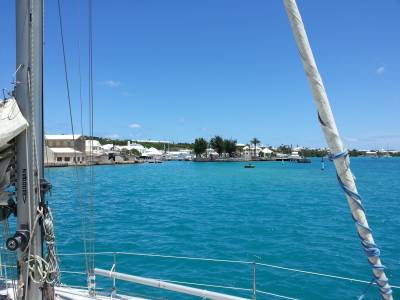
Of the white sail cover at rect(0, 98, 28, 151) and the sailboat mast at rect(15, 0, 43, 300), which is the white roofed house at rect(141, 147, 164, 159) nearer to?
the sailboat mast at rect(15, 0, 43, 300)

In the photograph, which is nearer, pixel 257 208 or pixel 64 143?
pixel 257 208

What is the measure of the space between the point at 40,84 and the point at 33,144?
660mm

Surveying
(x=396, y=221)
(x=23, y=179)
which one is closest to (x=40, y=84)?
(x=23, y=179)

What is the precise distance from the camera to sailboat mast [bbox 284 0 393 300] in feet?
7.03

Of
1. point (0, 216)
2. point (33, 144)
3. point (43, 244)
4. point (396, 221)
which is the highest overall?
point (33, 144)

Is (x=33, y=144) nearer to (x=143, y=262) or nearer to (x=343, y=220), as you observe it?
(x=143, y=262)

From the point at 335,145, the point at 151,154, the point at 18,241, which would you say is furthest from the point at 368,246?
the point at 151,154

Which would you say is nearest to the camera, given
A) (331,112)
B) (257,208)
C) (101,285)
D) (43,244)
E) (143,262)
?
(331,112)

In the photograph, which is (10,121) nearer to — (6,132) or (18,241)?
(6,132)

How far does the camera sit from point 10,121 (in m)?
3.28

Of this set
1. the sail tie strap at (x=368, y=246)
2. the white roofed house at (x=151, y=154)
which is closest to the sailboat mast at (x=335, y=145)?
the sail tie strap at (x=368, y=246)

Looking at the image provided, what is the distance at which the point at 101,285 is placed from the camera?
11320 mm

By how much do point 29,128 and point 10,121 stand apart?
0.26m

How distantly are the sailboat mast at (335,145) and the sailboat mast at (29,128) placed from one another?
2620 millimetres
